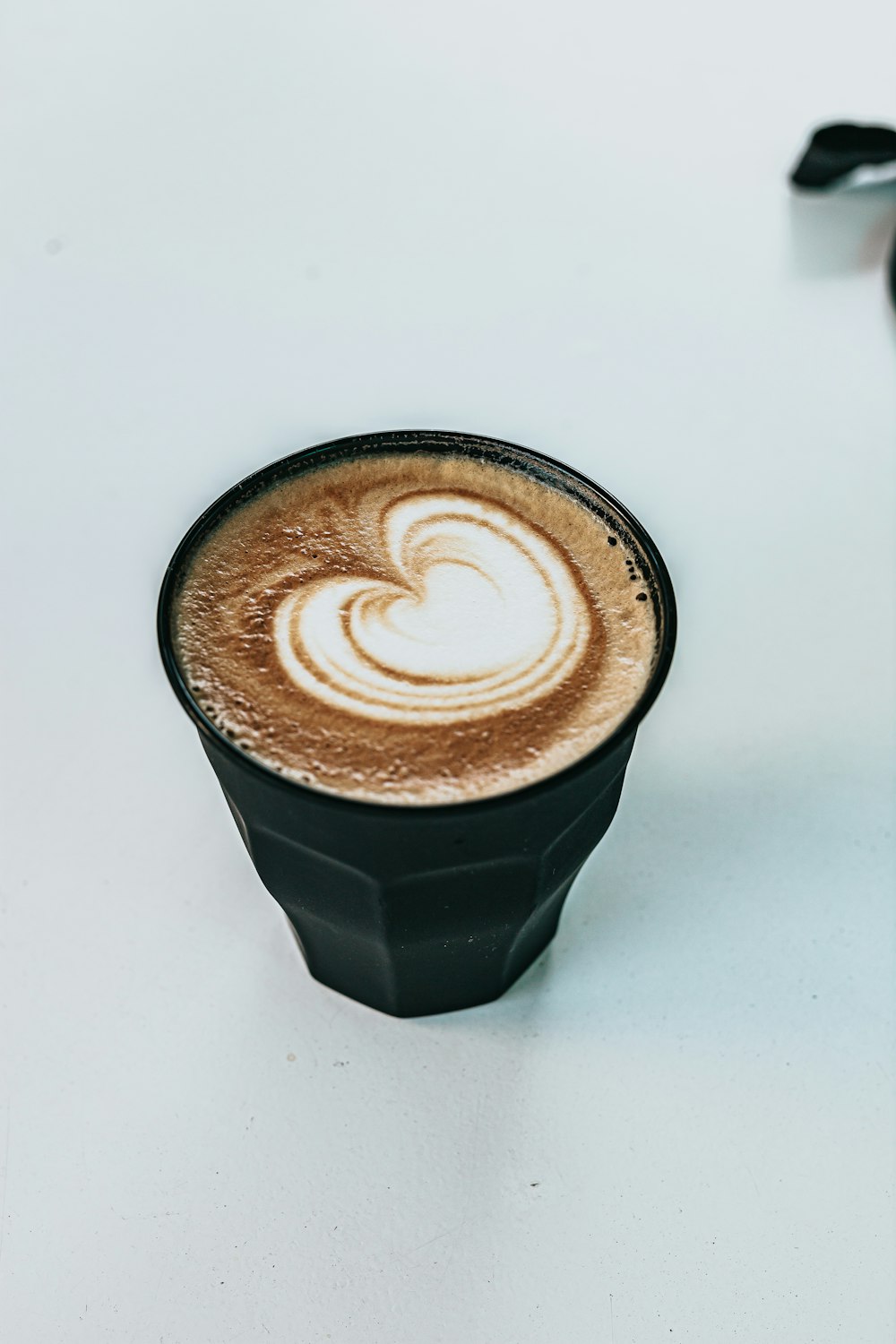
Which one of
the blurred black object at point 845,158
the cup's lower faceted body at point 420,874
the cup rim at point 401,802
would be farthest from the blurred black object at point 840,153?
the cup's lower faceted body at point 420,874

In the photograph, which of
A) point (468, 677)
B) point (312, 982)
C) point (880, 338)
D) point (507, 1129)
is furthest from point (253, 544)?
point (880, 338)

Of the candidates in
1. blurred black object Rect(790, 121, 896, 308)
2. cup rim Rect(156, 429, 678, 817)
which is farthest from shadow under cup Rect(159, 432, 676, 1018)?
blurred black object Rect(790, 121, 896, 308)

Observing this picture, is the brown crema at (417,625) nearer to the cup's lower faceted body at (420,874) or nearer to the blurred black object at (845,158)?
the cup's lower faceted body at (420,874)

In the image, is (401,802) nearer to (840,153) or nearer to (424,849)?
(424,849)

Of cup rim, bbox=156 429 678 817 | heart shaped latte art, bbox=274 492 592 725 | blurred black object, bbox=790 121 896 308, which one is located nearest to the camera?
cup rim, bbox=156 429 678 817

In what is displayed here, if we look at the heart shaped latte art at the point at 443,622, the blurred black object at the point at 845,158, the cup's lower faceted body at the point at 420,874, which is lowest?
the cup's lower faceted body at the point at 420,874

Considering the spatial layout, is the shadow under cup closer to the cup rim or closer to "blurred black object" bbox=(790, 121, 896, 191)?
the cup rim

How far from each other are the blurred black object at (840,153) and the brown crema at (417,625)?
0.83 meters

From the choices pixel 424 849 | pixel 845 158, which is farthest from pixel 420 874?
pixel 845 158

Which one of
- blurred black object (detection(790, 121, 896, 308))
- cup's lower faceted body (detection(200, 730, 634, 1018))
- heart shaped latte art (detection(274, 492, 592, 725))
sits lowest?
cup's lower faceted body (detection(200, 730, 634, 1018))

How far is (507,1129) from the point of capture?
3.31 ft

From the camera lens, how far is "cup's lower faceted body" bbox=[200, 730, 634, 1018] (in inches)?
31.5

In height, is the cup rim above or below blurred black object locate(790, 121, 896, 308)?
below

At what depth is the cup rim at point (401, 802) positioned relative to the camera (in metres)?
0.78
